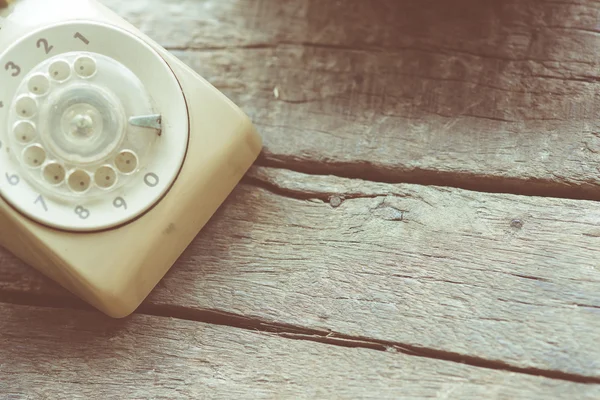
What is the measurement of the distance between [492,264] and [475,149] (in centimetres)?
14

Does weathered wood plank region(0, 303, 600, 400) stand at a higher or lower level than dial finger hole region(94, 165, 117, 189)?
lower

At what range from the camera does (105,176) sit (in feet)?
2.23

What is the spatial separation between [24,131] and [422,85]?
0.46 metres

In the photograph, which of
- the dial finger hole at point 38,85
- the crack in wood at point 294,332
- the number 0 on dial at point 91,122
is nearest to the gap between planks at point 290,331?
the crack in wood at point 294,332

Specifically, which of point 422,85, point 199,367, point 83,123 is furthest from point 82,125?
point 422,85

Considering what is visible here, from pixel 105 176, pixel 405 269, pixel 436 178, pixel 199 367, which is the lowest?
pixel 199 367

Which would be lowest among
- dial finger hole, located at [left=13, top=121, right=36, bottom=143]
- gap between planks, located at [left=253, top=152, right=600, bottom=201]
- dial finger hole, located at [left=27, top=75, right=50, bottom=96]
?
dial finger hole, located at [left=13, top=121, right=36, bottom=143]

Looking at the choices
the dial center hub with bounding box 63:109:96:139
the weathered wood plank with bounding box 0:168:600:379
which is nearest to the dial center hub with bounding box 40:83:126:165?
the dial center hub with bounding box 63:109:96:139

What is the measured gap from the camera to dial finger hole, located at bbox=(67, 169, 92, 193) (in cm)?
67

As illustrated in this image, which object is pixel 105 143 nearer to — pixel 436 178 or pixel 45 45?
pixel 45 45

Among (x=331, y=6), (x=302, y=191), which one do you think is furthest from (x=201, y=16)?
(x=302, y=191)

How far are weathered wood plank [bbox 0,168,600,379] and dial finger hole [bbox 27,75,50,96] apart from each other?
8.3 inches

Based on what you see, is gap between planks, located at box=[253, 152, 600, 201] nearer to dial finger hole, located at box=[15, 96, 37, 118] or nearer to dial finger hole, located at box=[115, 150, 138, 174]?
dial finger hole, located at box=[115, 150, 138, 174]

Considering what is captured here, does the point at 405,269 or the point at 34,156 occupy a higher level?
the point at 405,269
